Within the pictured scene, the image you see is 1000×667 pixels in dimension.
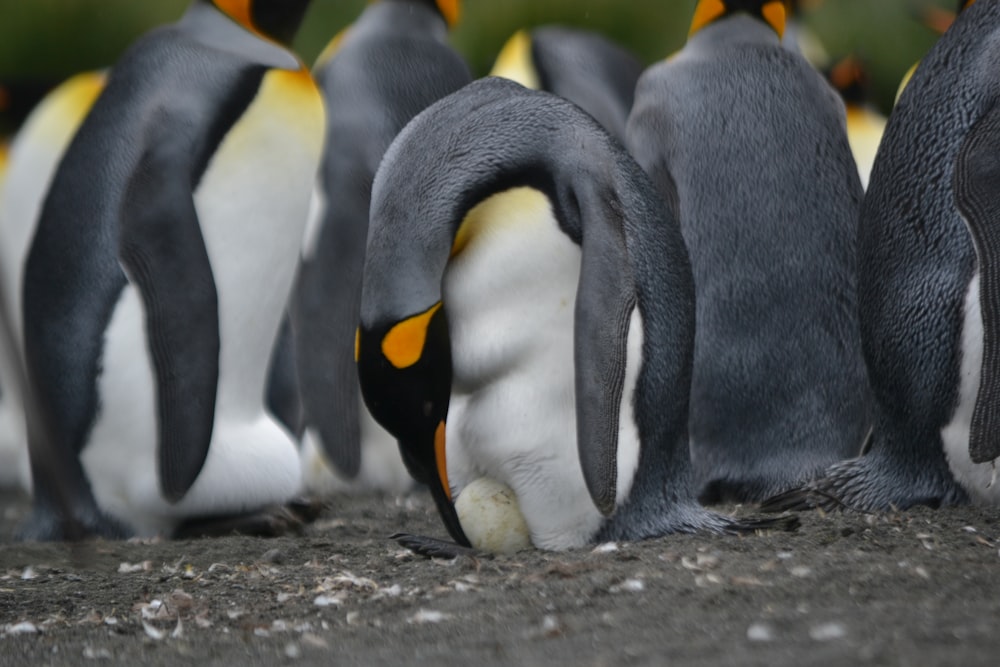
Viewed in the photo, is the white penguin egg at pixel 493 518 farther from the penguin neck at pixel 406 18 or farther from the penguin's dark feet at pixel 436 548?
the penguin neck at pixel 406 18

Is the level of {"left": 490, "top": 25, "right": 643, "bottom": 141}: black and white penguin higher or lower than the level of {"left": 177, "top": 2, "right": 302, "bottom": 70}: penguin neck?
higher

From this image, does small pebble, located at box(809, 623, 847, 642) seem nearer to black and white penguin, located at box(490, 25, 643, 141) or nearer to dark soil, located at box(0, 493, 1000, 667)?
dark soil, located at box(0, 493, 1000, 667)

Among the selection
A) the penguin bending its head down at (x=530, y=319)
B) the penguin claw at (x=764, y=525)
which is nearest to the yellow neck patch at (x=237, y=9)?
the penguin bending its head down at (x=530, y=319)

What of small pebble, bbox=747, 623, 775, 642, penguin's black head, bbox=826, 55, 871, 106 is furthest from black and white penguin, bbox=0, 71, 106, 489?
penguin's black head, bbox=826, 55, 871, 106

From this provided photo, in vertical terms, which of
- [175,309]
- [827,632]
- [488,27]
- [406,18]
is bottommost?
[827,632]

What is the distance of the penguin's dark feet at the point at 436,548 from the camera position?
9.31ft

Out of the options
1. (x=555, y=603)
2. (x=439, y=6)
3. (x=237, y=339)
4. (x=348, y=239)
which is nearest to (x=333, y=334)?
(x=348, y=239)

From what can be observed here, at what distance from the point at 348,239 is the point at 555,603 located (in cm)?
267

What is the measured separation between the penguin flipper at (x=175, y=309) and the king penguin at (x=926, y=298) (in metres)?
1.35

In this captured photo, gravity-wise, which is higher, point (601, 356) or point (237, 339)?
point (237, 339)

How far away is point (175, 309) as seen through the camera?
11.5 ft

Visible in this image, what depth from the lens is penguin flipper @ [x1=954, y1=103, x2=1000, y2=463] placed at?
2.75m

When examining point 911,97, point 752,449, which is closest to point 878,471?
point 752,449

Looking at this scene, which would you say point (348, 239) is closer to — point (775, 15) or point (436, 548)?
point (775, 15)
